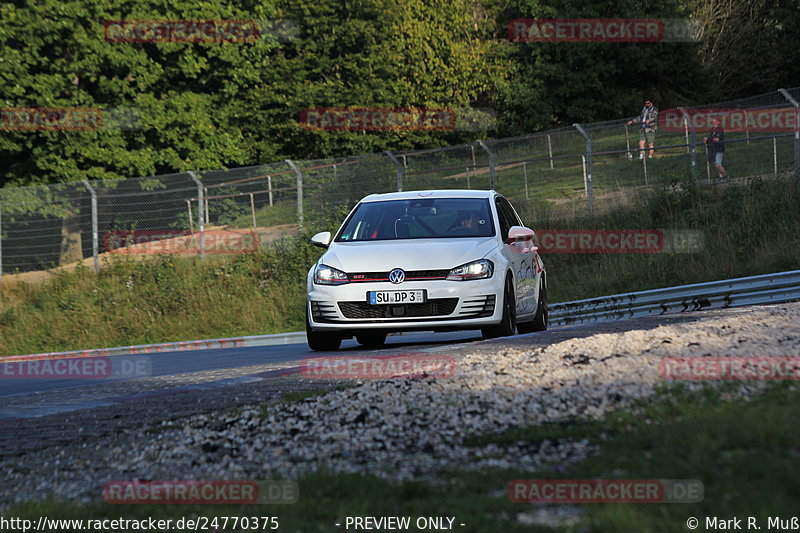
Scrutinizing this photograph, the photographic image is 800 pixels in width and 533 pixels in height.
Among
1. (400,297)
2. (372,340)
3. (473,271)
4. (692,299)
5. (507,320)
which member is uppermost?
(473,271)

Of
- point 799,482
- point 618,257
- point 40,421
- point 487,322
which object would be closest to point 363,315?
point 487,322

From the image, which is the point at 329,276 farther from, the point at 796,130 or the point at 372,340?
the point at 796,130

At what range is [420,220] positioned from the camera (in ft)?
43.3

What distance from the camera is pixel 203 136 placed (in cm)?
3512

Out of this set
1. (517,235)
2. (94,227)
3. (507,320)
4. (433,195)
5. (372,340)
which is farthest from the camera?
(94,227)

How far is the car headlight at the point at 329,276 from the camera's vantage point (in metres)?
12.2

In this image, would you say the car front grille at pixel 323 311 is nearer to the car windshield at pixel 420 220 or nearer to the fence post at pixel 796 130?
the car windshield at pixel 420 220

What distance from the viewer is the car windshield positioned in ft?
42.7

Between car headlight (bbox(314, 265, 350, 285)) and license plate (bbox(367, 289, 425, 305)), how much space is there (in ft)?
1.44

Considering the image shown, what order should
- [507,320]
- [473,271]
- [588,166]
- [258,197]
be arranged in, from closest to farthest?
[473,271]
[507,320]
[588,166]
[258,197]

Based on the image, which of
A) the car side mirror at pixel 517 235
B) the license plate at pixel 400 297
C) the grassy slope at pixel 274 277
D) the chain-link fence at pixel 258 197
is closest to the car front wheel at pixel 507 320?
the car side mirror at pixel 517 235

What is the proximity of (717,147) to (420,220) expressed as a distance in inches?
617

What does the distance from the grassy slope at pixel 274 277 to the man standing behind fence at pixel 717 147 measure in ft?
3.70

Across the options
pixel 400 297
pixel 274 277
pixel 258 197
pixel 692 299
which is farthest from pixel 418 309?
pixel 258 197
